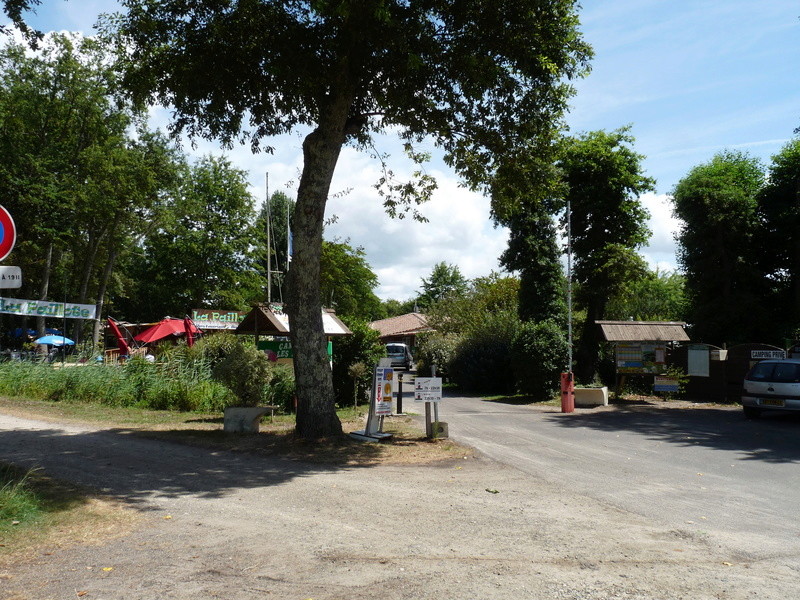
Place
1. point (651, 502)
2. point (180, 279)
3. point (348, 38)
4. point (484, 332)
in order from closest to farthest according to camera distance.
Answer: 1. point (651, 502)
2. point (348, 38)
3. point (484, 332)
4. point (180, 279)

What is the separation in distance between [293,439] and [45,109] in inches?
1180

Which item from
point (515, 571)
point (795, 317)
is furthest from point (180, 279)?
point (515, 571)

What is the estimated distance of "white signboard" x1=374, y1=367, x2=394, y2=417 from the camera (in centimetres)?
1231

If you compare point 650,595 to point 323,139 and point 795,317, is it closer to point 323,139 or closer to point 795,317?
point 323,139

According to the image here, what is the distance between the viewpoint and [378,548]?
5.89 m

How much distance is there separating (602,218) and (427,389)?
16.3m

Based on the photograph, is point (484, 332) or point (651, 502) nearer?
point (651, 502)

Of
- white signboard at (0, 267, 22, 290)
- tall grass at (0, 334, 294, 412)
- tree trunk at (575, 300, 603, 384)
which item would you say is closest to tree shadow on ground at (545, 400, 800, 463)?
tree trunk at (575, 300, 603, 384)

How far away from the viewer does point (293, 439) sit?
1164 cm

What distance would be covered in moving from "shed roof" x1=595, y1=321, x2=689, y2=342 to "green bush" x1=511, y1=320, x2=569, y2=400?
172 centimetres

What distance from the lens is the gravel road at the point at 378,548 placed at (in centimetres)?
490

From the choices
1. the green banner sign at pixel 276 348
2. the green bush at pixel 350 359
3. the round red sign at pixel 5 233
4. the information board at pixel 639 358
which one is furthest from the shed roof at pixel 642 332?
the round red sign at pixel 5 233

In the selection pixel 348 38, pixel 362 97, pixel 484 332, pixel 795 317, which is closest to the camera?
pixel 348 38

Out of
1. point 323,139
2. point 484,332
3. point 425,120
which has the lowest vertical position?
point 484,332
